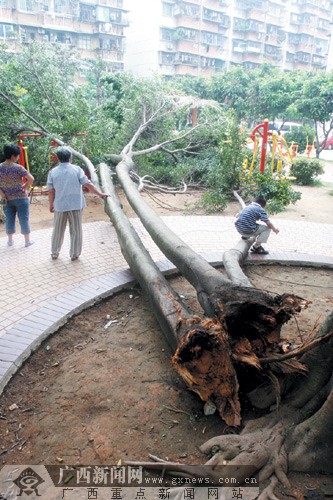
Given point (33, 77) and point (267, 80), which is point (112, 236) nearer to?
point (33, 77)

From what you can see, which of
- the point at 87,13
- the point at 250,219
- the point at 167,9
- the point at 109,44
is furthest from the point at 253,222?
the point at 167,9

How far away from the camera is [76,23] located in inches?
1655

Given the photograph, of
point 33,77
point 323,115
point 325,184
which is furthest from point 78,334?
point 323,115

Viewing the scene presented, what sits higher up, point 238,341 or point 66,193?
point 66,193

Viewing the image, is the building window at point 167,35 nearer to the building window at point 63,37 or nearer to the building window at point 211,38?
the building window at point 211,38

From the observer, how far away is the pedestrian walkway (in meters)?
4.30

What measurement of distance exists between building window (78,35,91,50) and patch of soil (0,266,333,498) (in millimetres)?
46411

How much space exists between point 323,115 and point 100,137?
19631 mm

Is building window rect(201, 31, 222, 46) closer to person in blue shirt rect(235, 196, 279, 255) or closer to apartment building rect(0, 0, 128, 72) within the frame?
apartment building rect(0, 0, 128, 72)

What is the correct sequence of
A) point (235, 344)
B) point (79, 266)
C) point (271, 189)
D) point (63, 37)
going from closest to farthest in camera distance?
1. point (235, 344)
2. point (79, 266)
3. point (271, 189)
4. point (63, 37)

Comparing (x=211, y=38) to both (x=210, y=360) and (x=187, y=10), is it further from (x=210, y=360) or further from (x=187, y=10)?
(x=210, y=360)

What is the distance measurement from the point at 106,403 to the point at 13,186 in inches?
175

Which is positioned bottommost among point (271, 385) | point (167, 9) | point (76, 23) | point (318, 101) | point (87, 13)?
point (271, 385)

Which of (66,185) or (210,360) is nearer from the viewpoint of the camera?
(210,360)
